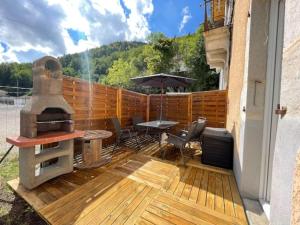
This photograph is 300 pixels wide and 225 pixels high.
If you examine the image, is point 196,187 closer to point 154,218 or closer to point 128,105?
point 154,218

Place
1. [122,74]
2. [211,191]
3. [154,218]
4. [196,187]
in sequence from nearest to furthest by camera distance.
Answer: [154,218], [211,191], [196,187], [122,74]

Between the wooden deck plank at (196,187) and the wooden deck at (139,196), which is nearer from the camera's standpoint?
the wooden deck at (139,196)

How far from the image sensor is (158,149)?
5074mm

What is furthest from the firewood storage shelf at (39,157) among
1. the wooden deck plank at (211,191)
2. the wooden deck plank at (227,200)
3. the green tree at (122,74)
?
the green tree at (122,74)

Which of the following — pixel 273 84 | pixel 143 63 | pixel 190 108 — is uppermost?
pixel 143 63

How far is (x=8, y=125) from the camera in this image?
7.90 meters

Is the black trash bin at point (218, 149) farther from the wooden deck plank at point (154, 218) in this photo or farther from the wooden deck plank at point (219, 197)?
the wooden deck plank at point (154, 218)

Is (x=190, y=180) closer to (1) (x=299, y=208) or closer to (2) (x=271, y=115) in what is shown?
(2) (x=271, y=115)

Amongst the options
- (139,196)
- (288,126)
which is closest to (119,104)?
(139,196)

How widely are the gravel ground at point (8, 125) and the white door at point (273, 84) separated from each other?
19.4 ft

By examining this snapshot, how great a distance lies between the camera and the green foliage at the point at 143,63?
14265mm

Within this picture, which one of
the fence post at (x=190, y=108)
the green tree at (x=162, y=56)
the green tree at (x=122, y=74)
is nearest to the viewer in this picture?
the fence post at (x=190, y=108)

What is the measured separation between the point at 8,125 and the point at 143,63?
24028mm

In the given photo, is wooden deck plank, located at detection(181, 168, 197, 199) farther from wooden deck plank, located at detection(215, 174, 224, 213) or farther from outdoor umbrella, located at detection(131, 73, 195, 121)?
outdoor umbrella, located at detection(131, 73, 195, 121)
